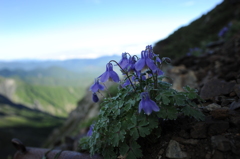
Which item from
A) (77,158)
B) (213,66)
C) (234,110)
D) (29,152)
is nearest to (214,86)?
(234,110)

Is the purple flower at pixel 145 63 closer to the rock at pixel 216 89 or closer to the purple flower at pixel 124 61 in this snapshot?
the purple flower at pixel 124 61

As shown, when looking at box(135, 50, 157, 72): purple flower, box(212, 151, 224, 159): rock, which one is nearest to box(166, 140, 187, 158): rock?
box(212, 151, 224, 159): rock

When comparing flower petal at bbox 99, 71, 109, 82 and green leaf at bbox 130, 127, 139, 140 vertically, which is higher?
flower petal at bbox 99, 71, 109, 82

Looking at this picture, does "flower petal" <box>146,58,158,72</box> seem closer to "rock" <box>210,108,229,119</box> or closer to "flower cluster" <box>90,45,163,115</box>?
"flower cluster" <box>90,45,163,115</box>

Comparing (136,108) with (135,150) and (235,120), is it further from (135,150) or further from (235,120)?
(235,120)

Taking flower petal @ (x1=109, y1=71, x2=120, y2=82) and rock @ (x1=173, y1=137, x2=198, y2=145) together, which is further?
flower petal @ (x1=109, y1=71, x2=120, y2=82)
